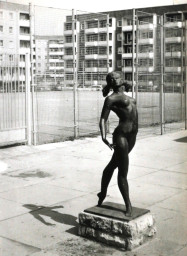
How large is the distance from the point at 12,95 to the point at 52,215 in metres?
6.25

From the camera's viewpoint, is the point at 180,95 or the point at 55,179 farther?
the point at 180,95

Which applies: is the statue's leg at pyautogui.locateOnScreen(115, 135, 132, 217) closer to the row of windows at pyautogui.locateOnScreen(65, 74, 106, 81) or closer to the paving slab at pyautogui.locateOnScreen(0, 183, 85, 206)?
the paving slab at pyautogui.locateOnScreen(0, 183, 85, 206)

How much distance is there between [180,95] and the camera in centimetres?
1628

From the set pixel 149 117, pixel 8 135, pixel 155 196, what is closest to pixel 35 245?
pixel 155 196

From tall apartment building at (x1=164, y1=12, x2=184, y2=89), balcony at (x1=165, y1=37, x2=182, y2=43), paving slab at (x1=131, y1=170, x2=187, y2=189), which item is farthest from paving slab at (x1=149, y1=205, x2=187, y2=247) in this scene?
balcony at (x1=165, y1=37, x2=182, y2=43)

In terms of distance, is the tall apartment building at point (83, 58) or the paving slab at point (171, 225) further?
the tall apartment building at point (83, 58)

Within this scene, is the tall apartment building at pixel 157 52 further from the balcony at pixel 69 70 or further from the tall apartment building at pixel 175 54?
the balcony at pixel 69 70

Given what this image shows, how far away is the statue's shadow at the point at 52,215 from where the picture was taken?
5.76 m

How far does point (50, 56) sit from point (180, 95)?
5441 millimetres

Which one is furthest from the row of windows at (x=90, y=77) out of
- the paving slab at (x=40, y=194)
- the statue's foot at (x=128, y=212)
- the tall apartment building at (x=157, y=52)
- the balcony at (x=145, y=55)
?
the statue's foot at (x=128, y=212)

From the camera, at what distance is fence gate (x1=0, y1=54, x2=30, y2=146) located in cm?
1145

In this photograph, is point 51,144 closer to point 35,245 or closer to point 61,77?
point 61,77

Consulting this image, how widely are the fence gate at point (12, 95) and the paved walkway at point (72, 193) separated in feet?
1.61

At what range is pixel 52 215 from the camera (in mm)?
6133
